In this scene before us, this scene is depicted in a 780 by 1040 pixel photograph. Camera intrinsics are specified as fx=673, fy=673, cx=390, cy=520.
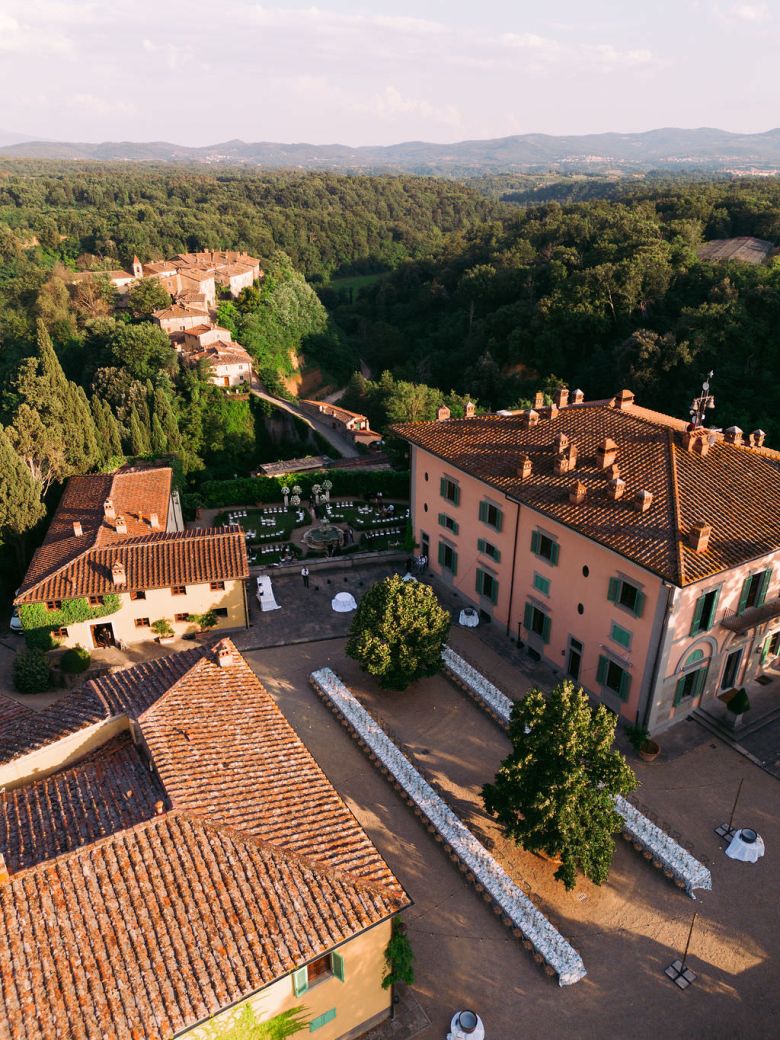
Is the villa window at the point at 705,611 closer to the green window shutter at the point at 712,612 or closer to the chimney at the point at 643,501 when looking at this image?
the green window shutter at the point at 712,612

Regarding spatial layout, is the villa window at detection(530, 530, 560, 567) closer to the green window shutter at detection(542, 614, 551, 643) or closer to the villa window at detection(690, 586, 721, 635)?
the green window shutter at detection(542, 614, 551, 643)

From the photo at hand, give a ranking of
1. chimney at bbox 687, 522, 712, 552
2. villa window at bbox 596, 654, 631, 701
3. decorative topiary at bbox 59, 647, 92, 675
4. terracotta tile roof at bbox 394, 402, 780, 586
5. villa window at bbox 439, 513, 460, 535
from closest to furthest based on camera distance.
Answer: chimney at bbox 687, 522, 712, 552 → terracotta tile roof at bbox 394, 402, 780, 586 → villa window at bbox 596, 654, 631, 701 → decorative topiary at bbox 59, 647, 92, 675 → villa window at bbox 439, 513, 460, 535

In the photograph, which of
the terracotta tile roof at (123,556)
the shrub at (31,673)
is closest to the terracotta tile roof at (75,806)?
the shrub at (31,673)

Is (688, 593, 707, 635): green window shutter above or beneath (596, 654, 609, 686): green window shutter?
above

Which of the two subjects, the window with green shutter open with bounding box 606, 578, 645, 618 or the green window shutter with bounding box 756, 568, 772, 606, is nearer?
the window with green shutter open with bounding box 606, 578, 645, 618

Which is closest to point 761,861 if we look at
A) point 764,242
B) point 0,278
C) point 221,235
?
point 764,242


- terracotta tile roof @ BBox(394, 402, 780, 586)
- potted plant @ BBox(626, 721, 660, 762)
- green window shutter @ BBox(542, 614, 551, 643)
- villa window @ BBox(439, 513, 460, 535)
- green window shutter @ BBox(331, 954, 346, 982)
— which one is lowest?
potted plant @ BBox(626, 721, 660, 762)

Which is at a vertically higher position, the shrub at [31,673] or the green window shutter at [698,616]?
the green window shutter at [698,616]

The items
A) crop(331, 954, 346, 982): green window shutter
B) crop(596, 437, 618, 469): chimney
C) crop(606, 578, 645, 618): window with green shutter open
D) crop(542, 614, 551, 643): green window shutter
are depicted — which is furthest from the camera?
crop(542, 614, 551, 643): green window shutter

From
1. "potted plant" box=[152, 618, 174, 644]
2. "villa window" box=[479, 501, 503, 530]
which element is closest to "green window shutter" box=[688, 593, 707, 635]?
"villa window" box=[479, 501, 503, 530]
